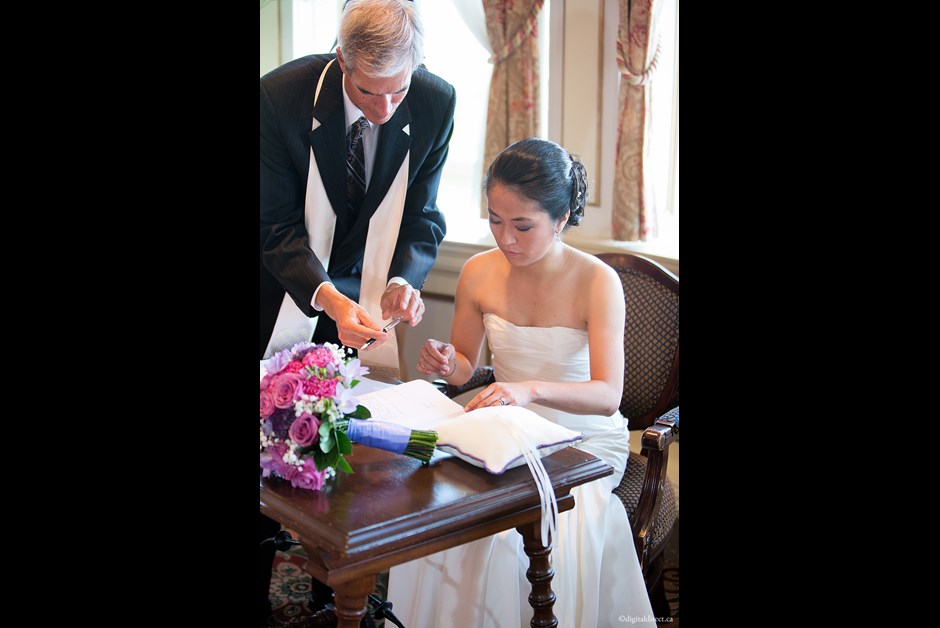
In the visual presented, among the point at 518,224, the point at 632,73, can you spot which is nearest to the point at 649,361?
the point at 518,224

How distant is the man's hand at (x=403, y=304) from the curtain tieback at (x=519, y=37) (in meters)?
1.79

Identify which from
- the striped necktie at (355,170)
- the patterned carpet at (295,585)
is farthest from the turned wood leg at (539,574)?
the striped necktie at (355,170)

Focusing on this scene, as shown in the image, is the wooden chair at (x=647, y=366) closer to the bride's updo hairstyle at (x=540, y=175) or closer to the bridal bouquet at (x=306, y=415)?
the bride's updo hairstyle at (x=540, y=175)

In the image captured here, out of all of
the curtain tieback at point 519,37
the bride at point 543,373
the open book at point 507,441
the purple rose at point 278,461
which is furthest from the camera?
the curtain tieback at point 519,37

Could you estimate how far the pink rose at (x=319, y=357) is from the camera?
1.50 m

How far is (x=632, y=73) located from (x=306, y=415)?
2267 mm

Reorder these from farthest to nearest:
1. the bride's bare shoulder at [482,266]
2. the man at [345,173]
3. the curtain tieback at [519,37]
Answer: the curtain tieback at [519,37], the bride's bare shoulder at [482,266], the man at [345,173]

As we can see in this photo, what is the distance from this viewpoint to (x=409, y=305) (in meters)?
2.14

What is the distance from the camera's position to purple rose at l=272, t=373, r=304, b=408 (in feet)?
4.73

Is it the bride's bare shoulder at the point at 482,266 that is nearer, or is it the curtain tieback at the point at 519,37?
the bride's bare shoulder at the point at 482,266

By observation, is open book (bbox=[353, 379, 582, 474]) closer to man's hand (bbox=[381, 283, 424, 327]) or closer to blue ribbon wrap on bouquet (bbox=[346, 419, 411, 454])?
blue ribbon wrap on bouquet (bbox=[346, 419, 411, 454])
